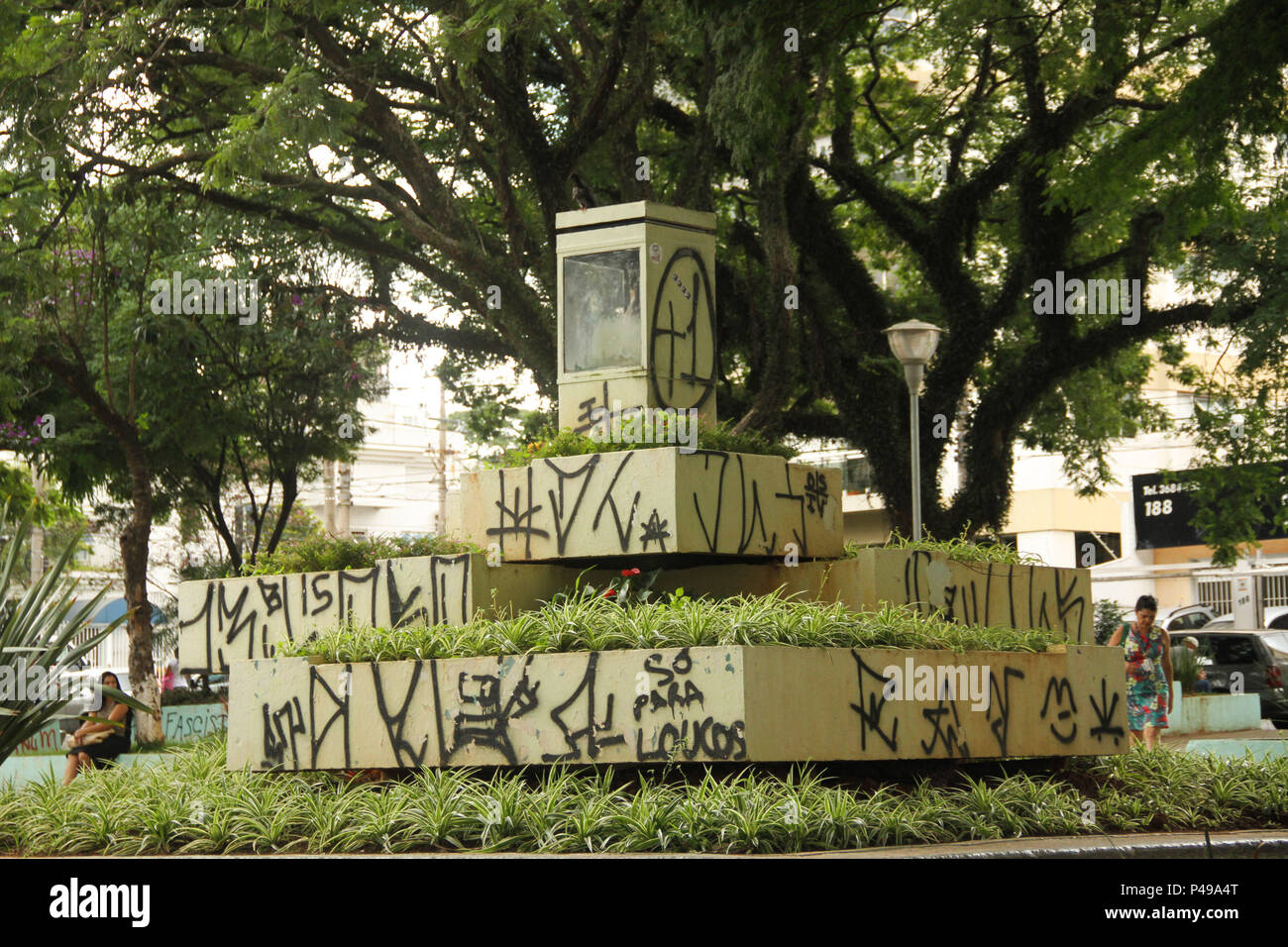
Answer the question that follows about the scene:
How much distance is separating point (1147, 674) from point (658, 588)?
17.9ft

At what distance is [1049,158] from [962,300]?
4.24 m

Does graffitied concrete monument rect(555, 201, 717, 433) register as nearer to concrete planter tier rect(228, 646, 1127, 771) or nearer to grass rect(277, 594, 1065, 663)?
grass rect(277, 594, 1065, 663)

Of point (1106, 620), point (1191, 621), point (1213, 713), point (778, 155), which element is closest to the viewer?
point (778, 155)

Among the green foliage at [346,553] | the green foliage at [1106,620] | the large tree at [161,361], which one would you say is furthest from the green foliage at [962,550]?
the green foliage at [1106,620]

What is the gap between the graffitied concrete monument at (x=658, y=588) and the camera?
7871 millimetres

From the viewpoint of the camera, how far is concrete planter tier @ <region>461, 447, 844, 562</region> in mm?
8922

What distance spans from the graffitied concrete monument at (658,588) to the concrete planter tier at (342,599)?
16 mm

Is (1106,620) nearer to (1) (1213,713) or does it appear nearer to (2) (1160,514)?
(1) (1213,713)

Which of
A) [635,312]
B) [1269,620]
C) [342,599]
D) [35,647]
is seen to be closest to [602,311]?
[635,312]

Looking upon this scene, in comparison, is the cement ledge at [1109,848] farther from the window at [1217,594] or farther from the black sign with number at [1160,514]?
the window at [1217,594]

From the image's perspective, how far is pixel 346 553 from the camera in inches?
402

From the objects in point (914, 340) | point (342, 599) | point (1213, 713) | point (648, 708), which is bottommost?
point (1213, 713)
